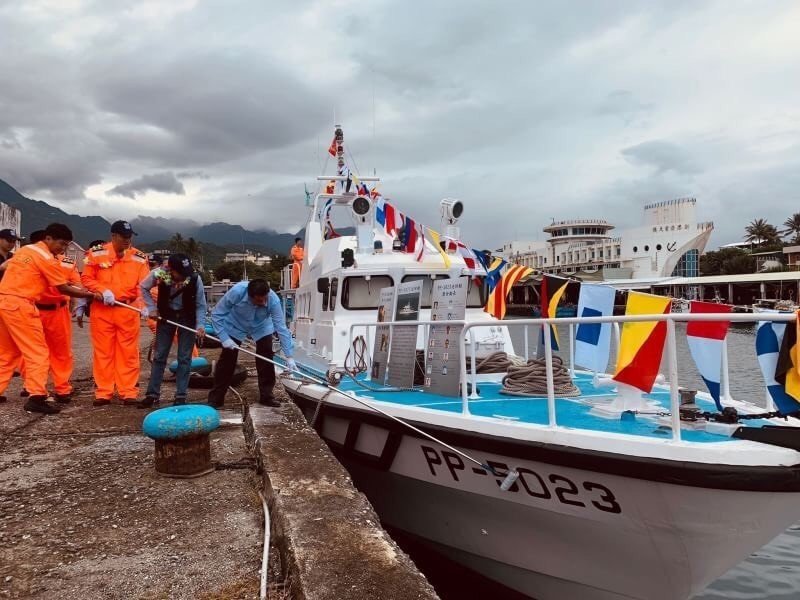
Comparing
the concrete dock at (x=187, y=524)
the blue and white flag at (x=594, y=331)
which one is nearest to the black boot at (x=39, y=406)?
the concrete dock at (x=187, y=524)

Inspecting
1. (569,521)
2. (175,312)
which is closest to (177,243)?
(175,312)

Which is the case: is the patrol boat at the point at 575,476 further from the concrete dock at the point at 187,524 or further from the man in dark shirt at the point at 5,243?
the man in dark shirt at the point at 5,243

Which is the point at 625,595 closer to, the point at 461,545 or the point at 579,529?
the point at 579,529

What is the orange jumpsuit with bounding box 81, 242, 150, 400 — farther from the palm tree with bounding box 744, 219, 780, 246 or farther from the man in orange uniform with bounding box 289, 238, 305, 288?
the palm tree with bounding box 744, 219, 780, 246

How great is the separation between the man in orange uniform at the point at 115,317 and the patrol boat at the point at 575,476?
169 cm

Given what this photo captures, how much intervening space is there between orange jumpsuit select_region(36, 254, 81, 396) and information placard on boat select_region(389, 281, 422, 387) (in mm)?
3035

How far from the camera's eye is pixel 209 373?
7289 mm

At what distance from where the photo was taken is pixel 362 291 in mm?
6684

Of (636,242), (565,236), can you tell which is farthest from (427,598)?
(565,236)

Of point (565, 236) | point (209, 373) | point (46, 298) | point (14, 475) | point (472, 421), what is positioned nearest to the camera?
point (14, 475)

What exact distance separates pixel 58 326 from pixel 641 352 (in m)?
5.04

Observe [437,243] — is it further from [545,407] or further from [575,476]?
[575,476]

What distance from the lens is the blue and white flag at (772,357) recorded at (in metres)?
2.95

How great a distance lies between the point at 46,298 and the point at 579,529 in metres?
4.87
